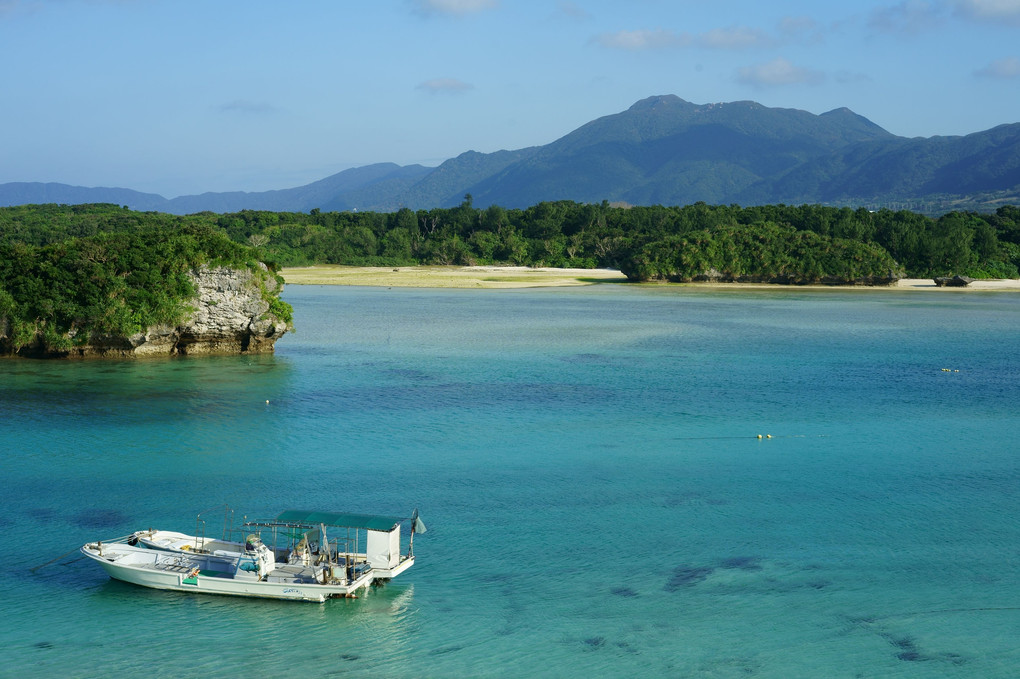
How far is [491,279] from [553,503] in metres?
88.6

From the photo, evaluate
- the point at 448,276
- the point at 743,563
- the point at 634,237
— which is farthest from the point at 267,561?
the point at 634,237

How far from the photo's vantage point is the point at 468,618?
15.4 meters

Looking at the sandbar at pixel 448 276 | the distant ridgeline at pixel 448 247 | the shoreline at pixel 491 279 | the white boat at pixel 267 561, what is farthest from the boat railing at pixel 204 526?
the sandbar at pixel 448 276

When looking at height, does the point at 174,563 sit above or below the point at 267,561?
below

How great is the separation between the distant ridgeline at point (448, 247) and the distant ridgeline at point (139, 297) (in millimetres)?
78

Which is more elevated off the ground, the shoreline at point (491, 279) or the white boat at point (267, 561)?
the shoreline at point (491, 279)

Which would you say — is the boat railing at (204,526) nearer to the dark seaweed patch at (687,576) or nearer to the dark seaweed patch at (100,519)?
the dark seaweed patch at (100,519)

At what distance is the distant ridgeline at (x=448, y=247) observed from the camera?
40.9 metres

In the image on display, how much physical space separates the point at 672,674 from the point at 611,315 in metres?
55.2

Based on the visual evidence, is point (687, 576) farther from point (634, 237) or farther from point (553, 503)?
point (634, 237)

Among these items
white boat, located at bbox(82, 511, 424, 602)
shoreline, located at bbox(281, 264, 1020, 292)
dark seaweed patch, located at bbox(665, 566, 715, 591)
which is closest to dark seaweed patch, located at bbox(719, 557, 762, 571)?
dark seaweed patch, located at bbox(665, 566, 715, 591)

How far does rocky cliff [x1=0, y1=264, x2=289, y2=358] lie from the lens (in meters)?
41.8

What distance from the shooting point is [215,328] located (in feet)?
142

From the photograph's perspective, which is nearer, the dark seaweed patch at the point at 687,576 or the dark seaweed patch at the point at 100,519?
the dark seaweed patch at the point at 687,576
